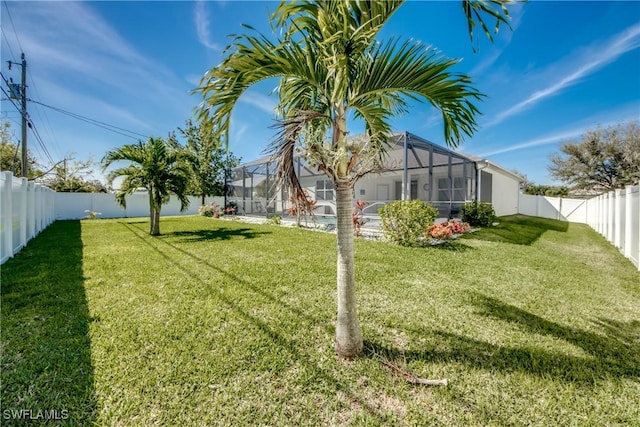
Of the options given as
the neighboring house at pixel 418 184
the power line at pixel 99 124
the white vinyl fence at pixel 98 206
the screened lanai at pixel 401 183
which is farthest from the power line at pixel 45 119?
the neighboring house at pixel 418 184

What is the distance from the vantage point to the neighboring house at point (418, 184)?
11999 millimetres

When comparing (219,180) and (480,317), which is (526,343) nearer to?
(480,317)

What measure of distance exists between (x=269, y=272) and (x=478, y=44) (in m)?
4.96

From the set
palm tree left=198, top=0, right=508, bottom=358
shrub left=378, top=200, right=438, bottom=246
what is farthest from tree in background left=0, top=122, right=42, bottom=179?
palm tree left=198, top=0, right=508, bottom=358

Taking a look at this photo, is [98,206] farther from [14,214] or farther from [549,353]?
[549,353]

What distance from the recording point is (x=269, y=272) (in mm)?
5598

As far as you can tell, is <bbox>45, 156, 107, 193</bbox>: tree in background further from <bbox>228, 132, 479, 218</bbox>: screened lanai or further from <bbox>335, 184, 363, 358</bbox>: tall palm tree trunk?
<bbox>335, 184, 363, 358</bbox>: tall palm tree trunk

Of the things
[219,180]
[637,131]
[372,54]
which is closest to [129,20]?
[372,54]

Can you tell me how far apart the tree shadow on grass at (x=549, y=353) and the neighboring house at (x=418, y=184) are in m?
7.85

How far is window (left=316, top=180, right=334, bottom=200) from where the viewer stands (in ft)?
54.9

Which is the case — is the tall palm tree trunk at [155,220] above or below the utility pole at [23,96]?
below

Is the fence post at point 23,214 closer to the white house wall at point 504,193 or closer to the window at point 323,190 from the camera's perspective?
the window at point 323,190

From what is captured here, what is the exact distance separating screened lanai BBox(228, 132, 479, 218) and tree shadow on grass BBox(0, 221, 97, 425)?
6.97 metres

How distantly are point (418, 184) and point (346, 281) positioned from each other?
16.5m
